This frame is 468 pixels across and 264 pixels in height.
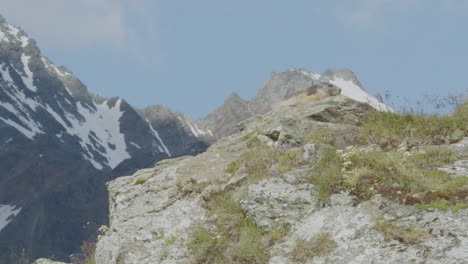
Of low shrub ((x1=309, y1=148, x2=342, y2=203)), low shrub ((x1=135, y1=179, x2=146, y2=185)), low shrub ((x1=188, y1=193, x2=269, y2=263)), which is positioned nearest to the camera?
low shrub ((x1=188, y1=193, x2=269, y2=263))

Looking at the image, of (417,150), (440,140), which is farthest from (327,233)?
(440,140)

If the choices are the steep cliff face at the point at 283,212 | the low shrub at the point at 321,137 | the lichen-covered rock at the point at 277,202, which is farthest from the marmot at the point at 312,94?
the lichen-covered rock at the point at 277,202

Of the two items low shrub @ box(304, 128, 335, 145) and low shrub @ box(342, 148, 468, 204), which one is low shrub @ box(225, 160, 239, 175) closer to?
low shrub @ box(304, 128, 335, 145)

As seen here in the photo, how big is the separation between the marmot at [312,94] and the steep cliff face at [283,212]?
5.27m

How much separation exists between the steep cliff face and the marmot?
527 cm

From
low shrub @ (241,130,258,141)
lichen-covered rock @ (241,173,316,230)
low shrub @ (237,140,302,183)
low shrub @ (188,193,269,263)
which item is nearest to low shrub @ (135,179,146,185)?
low shrub @ (237,140,302,183)

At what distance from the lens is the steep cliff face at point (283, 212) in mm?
6383

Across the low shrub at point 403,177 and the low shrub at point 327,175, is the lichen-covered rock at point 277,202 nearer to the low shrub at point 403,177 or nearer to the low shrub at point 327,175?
the low shrub at point 327,175

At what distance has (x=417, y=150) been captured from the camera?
8.98 meters

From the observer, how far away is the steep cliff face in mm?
6383

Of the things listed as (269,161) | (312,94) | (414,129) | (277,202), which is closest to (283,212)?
(277,202)

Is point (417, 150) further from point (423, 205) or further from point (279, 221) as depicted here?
point (279, 221)

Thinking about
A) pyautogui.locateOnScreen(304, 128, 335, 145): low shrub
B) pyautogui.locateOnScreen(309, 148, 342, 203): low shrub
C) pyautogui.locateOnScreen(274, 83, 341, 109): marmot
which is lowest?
pyautogui.locateOnScreen(309, 148, 342, 203): low shrub

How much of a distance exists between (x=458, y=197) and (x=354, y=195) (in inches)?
62.7
